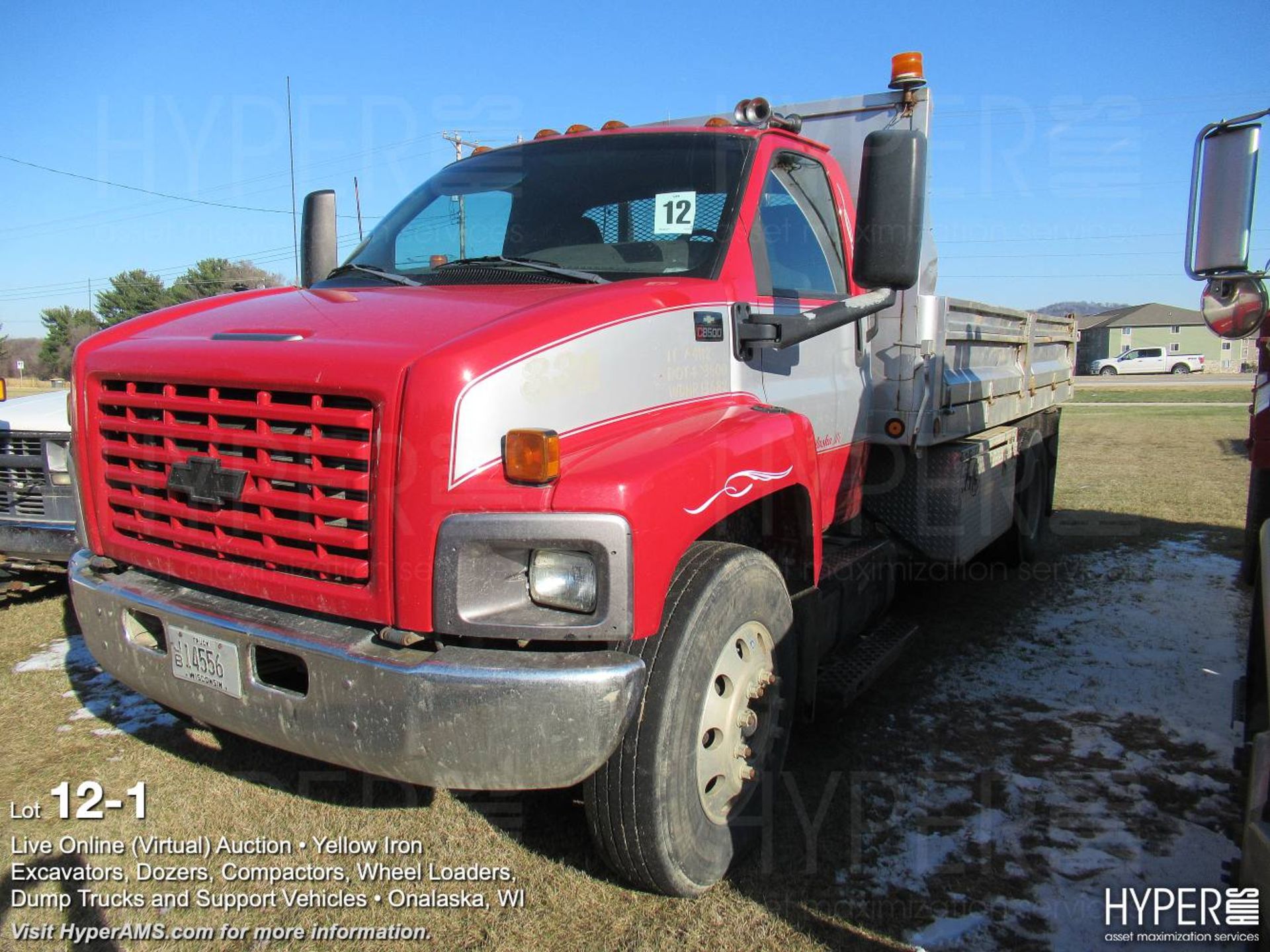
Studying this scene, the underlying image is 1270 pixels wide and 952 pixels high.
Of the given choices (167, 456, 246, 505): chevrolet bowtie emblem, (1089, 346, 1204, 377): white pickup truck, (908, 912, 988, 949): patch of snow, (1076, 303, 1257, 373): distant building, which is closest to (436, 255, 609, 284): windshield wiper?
(167, 456, 246, 505): chevrolet bowtie emblem

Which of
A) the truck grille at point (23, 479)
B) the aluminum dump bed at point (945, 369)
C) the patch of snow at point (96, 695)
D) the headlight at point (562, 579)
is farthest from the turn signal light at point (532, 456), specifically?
the truck grille at point (23, 479)

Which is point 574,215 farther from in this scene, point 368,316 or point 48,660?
point 48,660

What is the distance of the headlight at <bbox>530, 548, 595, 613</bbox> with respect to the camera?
233 centimetres

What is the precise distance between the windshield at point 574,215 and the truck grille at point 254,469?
1.01 metres

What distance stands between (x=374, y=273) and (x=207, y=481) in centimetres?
126

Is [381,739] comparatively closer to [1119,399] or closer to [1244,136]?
[1244,136]

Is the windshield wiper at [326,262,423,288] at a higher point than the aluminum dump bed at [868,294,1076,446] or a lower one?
higher

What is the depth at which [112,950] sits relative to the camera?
2.59 meters

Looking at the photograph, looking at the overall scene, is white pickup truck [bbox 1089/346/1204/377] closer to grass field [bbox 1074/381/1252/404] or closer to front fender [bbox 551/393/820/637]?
grass field [bbox 1074/381/1252/404]

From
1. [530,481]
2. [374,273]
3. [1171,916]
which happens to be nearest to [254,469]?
[530,481]

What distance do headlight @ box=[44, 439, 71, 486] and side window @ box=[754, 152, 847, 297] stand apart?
157 inches

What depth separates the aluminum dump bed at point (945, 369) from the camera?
4.56 meters

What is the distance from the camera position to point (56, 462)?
16.5 ft

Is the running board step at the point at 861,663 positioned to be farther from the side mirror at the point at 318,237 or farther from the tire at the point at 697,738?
the side mirror at the point at 318,237
